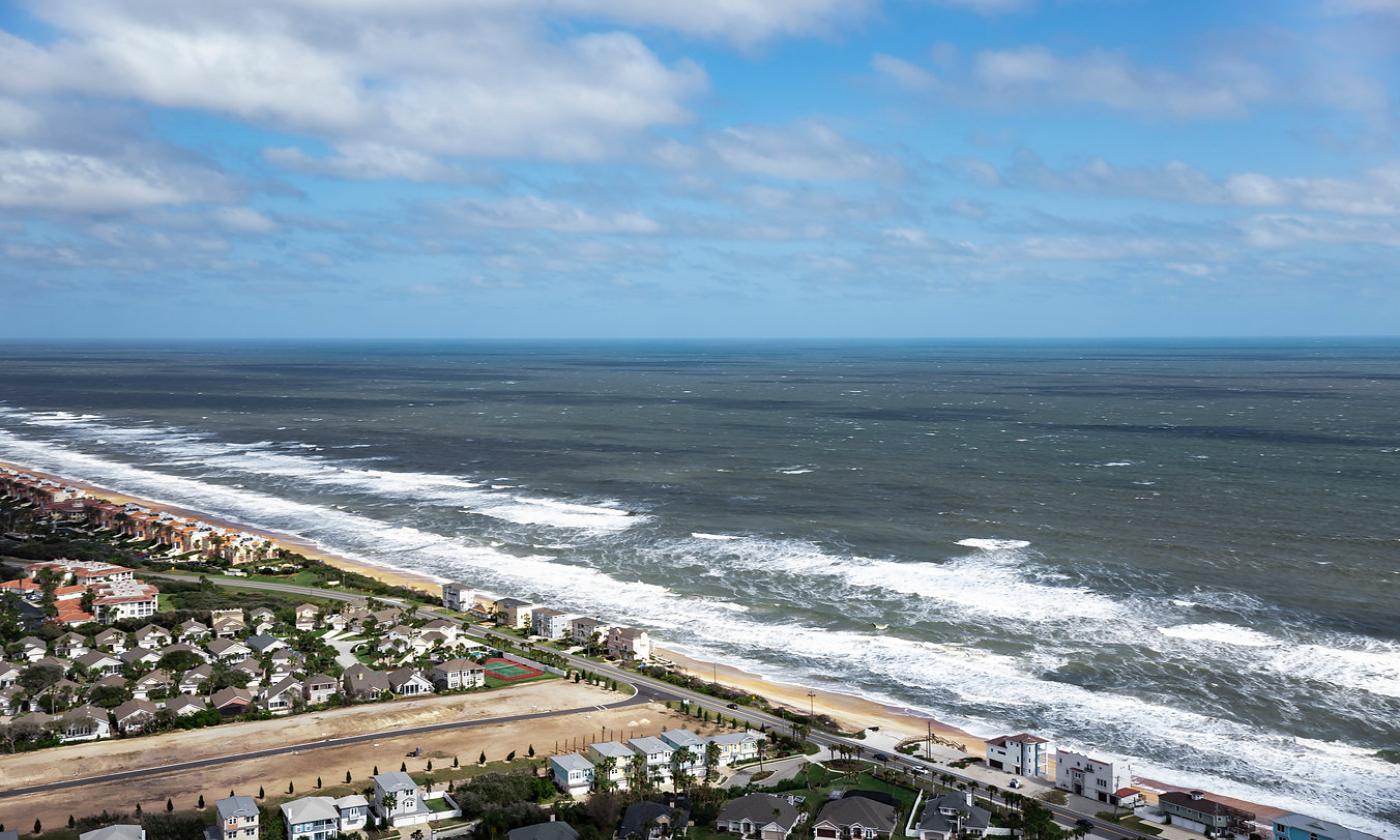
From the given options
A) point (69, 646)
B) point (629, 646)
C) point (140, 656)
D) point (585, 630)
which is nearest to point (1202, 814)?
point (629, 646)

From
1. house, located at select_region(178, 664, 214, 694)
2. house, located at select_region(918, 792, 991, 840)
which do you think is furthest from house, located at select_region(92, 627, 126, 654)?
house, located at select_region(918, 792, 991, 840)

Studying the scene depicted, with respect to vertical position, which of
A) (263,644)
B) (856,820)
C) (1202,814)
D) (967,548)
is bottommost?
(1202,814)

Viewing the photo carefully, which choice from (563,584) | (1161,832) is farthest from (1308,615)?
(563,584)

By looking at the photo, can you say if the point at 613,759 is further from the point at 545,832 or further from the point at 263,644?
the point at 263,644

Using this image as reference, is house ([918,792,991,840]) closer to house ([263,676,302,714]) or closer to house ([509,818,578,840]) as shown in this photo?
house ([509,818,578,840])

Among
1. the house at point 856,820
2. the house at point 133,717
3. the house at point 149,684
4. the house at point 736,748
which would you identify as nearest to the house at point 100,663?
the house at point 149,684

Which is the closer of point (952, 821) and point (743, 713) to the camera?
point (952, 821)

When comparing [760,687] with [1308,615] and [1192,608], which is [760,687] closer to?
[1192,608]
